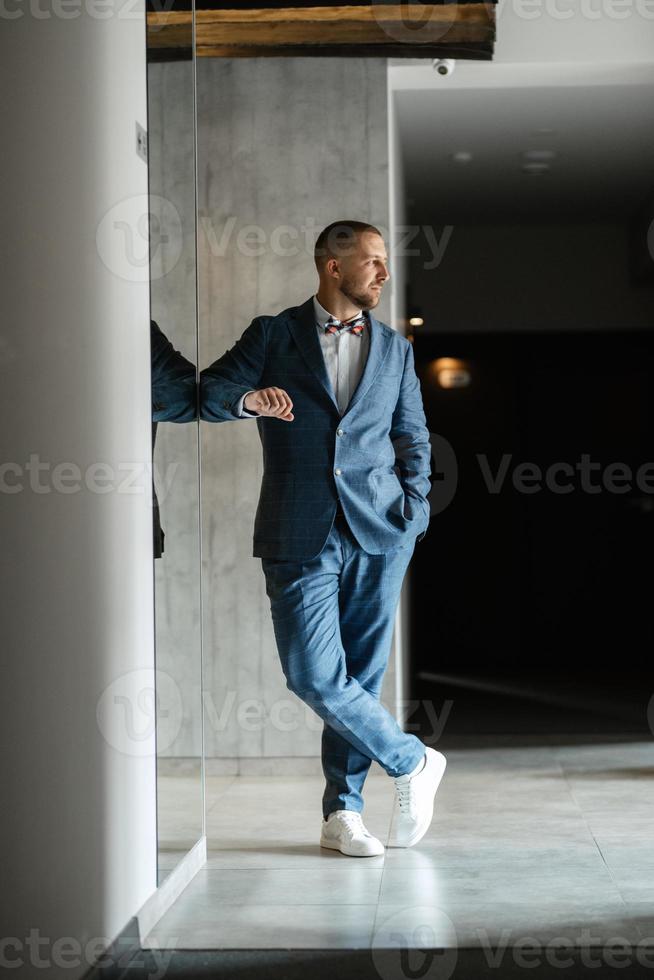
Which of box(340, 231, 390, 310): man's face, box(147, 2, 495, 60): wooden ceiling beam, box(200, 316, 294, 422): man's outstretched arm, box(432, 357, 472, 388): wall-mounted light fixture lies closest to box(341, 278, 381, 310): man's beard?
box(340, 231, 390, 310): man's face

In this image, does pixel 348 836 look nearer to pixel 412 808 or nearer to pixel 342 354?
pixel 412 808

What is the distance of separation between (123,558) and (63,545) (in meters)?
0.27

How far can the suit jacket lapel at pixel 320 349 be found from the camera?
3.07 meters

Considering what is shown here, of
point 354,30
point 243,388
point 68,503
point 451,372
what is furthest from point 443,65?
point 451,372

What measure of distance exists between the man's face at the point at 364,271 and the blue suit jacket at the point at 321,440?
10 cm

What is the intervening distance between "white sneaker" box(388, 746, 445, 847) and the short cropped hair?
4.49 ft

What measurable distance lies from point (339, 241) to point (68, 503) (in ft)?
4.37

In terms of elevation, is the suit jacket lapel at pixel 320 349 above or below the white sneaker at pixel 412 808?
above

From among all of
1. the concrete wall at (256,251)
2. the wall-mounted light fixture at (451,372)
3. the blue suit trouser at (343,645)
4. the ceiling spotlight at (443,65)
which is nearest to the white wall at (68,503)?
the blue suit trouser at (343,645)

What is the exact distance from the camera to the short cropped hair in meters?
3.09

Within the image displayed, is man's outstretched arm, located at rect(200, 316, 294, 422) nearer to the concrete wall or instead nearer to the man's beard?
the man's beard

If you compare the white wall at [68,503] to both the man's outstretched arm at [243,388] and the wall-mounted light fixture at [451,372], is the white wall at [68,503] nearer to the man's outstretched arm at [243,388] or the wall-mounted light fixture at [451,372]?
the man's outstretched arm at [243,388]

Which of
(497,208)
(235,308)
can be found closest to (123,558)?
(235,308)

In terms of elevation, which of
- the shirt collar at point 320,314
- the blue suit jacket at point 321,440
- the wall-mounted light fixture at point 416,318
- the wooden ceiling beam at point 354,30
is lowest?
the blue suit jacket at point 321,440
